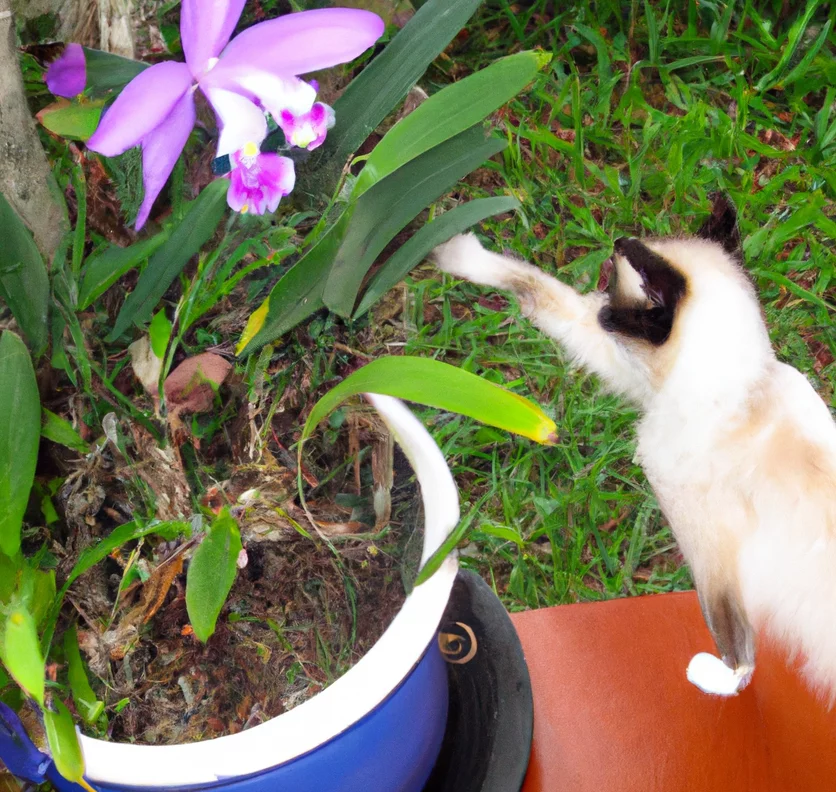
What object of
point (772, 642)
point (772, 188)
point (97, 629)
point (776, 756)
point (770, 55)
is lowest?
point (776, 756)

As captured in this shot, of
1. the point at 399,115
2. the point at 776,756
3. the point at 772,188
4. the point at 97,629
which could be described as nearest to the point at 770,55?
the point at 772,188

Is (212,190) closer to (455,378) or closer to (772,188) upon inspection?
(455,378)

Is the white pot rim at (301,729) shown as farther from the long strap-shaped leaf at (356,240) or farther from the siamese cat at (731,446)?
the siamese cat at (731,446)

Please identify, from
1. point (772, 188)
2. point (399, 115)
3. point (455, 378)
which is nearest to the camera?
point (455, 378)

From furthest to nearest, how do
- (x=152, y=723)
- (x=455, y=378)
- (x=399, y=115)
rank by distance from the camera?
(x=399, y=115), (x=152, y=723), (x=455, y=378)

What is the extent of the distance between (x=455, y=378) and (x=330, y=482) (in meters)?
0.20

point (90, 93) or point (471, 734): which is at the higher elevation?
point (90, 93)

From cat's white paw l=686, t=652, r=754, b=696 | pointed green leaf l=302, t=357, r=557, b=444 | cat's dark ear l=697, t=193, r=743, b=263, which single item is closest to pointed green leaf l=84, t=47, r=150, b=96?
pointed green leaf l=302, t=357, r=557, b=444

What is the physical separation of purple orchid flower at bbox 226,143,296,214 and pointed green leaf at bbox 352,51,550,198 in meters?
0.05

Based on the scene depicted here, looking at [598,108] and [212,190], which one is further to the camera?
[598,108]

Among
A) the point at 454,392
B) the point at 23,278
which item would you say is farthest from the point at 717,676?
the point at 23,278

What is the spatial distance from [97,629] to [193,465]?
13 centimetres

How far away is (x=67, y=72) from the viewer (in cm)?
49

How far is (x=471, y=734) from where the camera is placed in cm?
74
